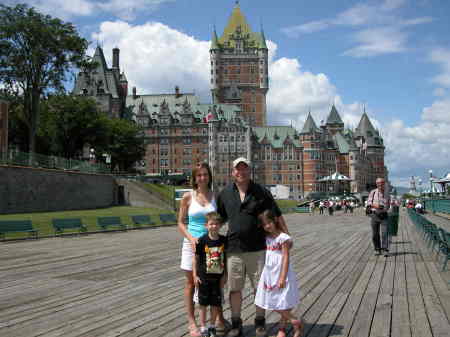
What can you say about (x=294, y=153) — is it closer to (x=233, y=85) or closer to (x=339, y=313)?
(x=233, y=85)

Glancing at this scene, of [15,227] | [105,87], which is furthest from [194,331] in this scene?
[105,87]

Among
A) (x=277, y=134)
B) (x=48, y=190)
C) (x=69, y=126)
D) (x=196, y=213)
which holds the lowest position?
(x=196, y=213)

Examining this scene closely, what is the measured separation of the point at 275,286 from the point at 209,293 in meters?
0.77

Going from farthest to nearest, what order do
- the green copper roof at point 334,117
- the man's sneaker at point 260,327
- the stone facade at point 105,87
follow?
the green copper roof at point 334,117, the stone facade at point 105,87, the man's sneaker at point 260,327

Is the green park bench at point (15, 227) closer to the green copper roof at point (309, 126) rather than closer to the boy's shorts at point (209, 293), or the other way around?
the boy's shorts at point (209, 293)

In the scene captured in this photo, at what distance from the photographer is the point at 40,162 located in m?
37.0

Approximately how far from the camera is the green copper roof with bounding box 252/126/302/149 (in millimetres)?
114688

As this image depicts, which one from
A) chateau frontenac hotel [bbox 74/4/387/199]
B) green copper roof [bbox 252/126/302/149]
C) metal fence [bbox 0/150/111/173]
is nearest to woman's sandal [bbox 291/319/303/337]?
metal fence [bbox 0/150/111/173]

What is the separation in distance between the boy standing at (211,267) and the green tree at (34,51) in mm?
35657

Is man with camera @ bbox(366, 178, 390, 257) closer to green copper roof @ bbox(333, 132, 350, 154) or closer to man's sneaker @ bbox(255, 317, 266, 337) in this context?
man's sneaker @ bbox(255, 317, 266, 337)

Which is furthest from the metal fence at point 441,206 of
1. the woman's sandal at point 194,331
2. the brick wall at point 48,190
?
the woman's sandal at point 194,331

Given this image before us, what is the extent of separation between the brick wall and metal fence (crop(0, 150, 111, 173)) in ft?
1.81

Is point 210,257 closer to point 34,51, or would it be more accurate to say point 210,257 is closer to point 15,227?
point 15,227

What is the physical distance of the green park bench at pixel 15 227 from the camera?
19219 mm
